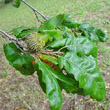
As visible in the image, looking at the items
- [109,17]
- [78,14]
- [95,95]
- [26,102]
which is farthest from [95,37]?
[78,14]

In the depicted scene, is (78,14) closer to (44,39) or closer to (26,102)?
(26,102)

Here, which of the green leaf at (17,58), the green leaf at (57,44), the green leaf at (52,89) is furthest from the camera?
the green leaf at (17,58)

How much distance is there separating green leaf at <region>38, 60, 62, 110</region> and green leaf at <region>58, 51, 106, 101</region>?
0.31ft

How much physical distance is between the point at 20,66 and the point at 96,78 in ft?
1.98

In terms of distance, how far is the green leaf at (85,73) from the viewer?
3.10 ft

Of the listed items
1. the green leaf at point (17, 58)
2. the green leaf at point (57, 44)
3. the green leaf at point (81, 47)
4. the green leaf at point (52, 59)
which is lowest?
the green leaf at point (17, 58)

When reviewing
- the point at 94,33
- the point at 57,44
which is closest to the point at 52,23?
the point at 57,44

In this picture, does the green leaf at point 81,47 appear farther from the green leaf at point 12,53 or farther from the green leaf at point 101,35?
the green leaf at point 12,53

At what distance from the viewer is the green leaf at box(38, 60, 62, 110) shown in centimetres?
89

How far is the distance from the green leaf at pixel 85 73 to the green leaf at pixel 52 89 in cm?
9

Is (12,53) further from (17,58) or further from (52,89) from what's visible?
(52,89)

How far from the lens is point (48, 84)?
92 cm

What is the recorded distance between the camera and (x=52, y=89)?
2.97ft

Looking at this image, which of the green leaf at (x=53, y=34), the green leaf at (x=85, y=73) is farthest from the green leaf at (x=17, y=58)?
the green leaf at (x=85, y=73)
